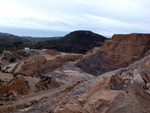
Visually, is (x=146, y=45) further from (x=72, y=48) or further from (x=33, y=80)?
(x=72, y=48)

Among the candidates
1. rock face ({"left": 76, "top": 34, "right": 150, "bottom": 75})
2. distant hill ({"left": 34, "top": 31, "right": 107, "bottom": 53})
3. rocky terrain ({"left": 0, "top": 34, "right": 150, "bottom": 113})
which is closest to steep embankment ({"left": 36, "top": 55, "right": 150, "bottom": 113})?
rocky terrain ({"left": 0, "top": 34, "right": 150, "bottom": 113})

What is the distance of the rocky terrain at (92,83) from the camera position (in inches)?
198

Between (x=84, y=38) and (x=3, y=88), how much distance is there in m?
66.3

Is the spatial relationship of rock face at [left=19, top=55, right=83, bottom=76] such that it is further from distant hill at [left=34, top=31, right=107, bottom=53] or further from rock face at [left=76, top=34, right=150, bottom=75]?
distant hill at [left=34, top=31, right=107, bottom=53]

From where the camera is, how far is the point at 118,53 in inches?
1197

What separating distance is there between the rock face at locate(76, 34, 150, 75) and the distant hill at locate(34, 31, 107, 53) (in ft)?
91.4

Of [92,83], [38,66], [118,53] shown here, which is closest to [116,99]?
[92,83]

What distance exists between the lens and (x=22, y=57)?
43688 mm

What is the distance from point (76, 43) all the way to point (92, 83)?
59431 millimetres

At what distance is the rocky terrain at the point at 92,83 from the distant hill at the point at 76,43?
13996 mm

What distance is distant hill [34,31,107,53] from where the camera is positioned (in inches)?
2501

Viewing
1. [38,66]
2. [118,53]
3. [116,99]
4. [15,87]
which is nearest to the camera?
[116,99]

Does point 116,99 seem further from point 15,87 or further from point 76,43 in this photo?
point 76,43

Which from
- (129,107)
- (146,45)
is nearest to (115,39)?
(146,45)
